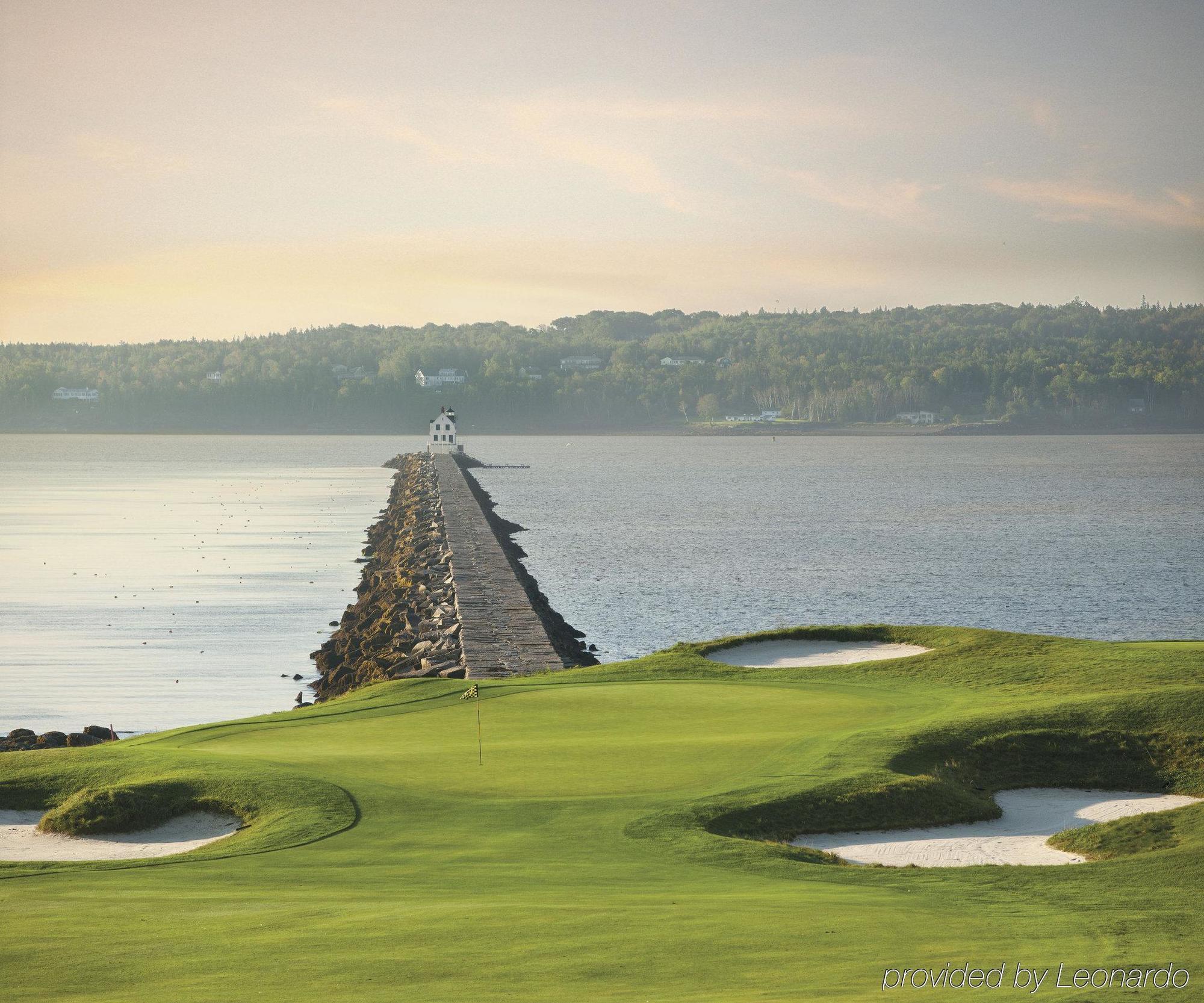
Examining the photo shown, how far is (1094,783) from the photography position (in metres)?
12.4

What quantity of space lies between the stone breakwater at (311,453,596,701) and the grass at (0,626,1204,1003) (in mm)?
4692

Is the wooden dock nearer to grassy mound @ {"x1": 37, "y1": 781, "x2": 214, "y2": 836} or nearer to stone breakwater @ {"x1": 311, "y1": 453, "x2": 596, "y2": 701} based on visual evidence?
stone breakwater @ {"x1": 311, "y1": 453, "x2": 596, "y2": 701}

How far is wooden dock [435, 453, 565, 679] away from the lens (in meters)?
19.5

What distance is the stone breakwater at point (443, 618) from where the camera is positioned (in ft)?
68.9

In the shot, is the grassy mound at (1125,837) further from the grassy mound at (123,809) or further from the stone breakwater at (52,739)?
the stone breakwater at (52,739)

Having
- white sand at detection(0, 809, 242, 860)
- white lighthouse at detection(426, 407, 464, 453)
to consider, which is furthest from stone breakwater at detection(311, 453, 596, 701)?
white lighthouse at detection(426, 407, 464, 453)

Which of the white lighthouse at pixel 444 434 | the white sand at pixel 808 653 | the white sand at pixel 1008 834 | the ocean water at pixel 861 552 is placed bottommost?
the ocean water at pixel 861 552

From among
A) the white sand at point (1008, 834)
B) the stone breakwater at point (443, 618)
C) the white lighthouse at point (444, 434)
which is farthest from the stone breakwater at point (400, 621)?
the white lighthouse at point (444, 434)

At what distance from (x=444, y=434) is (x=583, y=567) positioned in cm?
9336

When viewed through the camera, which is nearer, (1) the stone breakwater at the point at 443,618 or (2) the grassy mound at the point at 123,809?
(2) the grassy mound at the point at 123,809

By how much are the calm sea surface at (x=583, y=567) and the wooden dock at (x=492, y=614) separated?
292 cm

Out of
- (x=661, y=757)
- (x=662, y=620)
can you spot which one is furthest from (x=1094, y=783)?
(x=662, y=620)

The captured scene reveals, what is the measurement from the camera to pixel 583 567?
50.3 m

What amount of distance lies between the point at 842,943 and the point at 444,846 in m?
3.24
